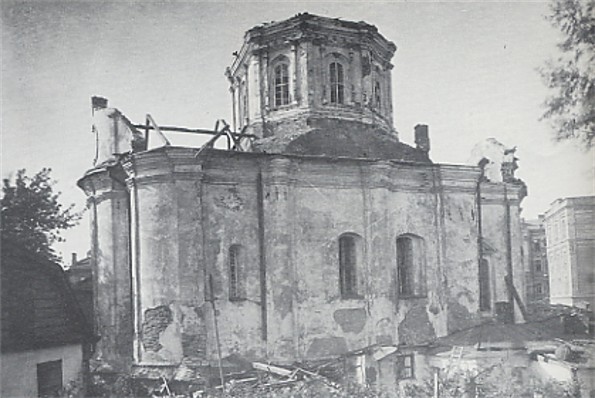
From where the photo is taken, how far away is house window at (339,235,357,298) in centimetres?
1173

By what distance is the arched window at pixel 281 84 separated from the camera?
1313cm

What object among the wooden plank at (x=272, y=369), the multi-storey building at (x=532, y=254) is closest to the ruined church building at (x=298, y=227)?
the wooden plank at (x=272, y=369)

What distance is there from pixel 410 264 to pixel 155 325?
5.08 metres

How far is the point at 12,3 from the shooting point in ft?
25.9

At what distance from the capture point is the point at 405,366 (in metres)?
11.5

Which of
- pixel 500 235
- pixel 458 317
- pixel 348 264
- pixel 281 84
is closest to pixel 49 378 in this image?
pixel 348 264

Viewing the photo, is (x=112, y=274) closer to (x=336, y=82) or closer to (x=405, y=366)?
(x=405, y=366)

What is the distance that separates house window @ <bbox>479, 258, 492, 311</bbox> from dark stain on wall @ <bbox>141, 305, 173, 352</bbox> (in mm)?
6901

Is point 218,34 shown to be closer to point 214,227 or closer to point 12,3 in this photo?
point 12,3

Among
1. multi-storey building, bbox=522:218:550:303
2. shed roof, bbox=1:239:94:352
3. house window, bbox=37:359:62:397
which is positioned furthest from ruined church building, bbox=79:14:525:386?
multi-storey building, bbox=522:218:550:303

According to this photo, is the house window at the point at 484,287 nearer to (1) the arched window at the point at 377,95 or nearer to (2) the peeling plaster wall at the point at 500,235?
(2) the peeling plaster wall at the point at 500,235

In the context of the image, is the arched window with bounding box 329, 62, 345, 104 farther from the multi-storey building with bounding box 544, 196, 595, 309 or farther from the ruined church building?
the multi-storey building with bounding box 544, 196, 595, 309

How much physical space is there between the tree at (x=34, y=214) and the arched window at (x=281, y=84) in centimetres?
506

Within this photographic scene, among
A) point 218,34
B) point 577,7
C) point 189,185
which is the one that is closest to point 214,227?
point 189,185
